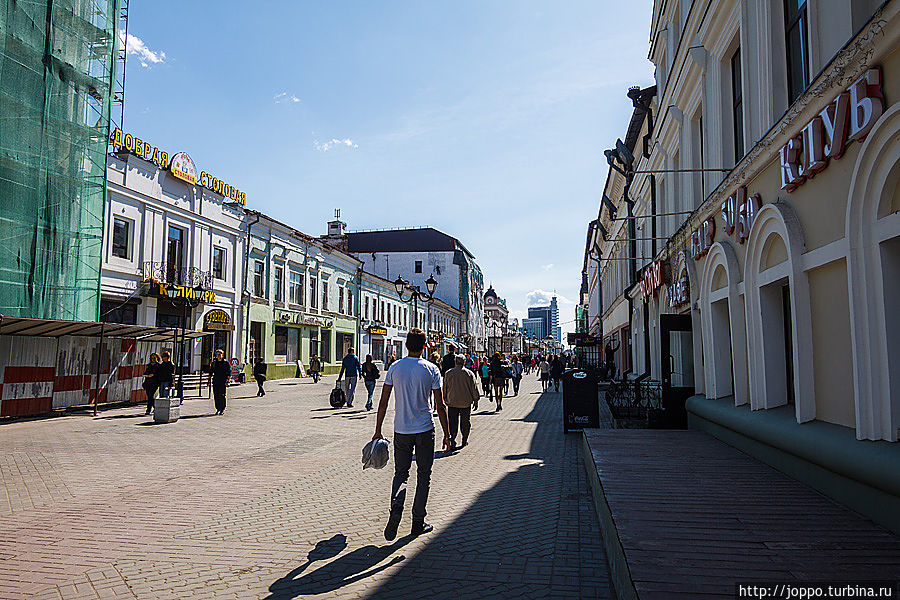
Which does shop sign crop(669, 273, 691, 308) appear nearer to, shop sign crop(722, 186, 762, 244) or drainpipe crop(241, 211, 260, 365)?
shop sign crop(722, 186, 762, 244)

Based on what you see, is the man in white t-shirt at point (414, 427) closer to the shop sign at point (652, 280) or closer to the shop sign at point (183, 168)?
the shop sign at point (652, 280)

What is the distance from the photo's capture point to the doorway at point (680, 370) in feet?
37.5

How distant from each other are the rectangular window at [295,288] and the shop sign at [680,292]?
26349 millimetres

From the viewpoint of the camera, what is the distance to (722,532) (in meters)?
4.38

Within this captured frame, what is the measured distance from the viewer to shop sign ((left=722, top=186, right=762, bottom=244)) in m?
7.86

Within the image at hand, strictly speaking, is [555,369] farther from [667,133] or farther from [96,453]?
[96,453]

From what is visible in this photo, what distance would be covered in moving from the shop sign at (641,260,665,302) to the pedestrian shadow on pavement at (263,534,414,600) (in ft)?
36.0

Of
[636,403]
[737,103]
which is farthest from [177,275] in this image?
[737,103]

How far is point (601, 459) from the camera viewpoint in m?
7.41

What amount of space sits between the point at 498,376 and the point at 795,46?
1262 cm

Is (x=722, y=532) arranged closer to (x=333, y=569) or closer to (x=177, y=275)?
(x=333, y=569)

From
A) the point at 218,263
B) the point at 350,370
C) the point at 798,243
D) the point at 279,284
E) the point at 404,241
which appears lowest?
the point at 350,370

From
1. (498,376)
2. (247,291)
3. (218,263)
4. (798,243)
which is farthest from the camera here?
(247,291)

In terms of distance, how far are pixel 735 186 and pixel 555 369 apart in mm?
19294
